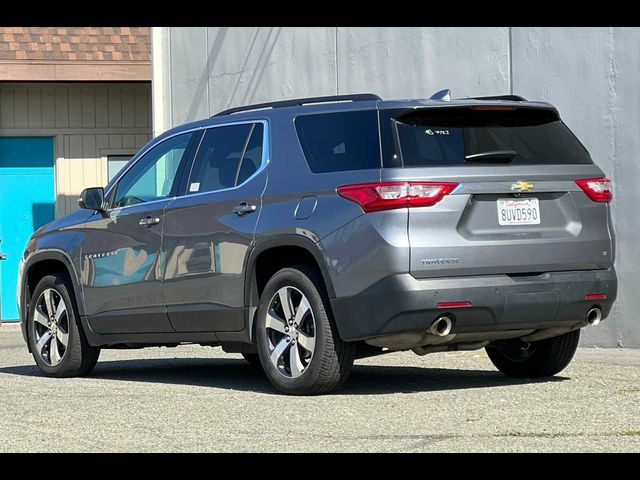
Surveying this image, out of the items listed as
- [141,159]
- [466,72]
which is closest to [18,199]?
[466,72]

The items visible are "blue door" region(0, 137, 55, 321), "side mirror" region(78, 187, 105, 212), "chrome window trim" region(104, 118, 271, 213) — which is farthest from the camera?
"blue door" region(0, 137, 55, 321)

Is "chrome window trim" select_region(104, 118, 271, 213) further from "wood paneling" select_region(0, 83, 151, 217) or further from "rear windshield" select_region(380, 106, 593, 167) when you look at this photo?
"wood paneling" select_region(0, 83, 151, 217)

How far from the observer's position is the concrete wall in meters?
12.6

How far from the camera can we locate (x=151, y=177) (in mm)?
10695

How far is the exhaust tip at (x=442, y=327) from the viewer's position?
8.70 metres

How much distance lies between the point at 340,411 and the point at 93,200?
131 inches

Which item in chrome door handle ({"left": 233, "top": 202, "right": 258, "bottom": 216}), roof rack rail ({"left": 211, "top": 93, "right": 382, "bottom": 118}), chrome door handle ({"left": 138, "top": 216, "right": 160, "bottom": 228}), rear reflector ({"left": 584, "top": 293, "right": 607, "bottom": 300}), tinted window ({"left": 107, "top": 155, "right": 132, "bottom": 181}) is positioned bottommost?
rear reflector ({"left": 584, "top": 293, "right": 607, "bottom": 300})

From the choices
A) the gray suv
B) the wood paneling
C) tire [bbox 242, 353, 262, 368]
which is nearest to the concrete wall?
the wood paneling

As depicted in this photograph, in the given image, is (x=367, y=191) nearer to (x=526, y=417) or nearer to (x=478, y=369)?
(x=526, y=417)

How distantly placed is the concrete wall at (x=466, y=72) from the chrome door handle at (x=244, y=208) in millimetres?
4406

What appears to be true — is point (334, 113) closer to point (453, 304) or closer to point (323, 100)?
point (323, 100)

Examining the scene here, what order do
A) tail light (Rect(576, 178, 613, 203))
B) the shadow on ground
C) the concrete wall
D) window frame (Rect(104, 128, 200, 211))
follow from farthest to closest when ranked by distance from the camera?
the concrete wall → window frame (Rect(104, 128, 200, 211)) → the shadow on ground → tail light (Rect(576, 178, 613, 203))

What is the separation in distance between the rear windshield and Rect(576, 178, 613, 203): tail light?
15 cm

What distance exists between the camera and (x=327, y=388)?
9.04 meters
